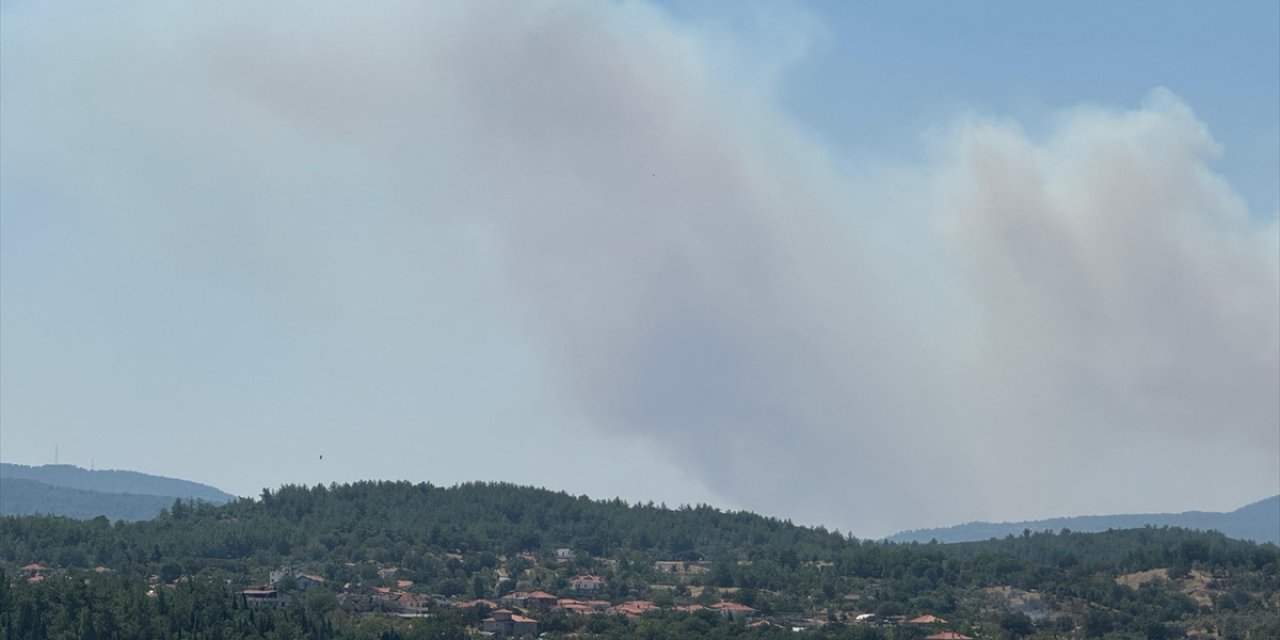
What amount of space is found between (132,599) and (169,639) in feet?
36.2

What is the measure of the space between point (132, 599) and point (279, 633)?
14.4 meters

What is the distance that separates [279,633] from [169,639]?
33.5 feet

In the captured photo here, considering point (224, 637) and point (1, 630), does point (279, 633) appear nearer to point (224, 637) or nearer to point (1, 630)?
point (224, 637)

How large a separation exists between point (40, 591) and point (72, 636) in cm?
1573

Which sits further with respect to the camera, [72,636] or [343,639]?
[343,639]

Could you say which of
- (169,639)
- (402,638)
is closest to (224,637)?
(169,639)

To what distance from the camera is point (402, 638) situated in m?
194

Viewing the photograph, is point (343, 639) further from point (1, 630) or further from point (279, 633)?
point (1, 630)

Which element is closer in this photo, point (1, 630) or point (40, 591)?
point (1, 630)

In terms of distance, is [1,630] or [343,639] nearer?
[1,630]

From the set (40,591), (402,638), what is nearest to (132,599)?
(40,591)

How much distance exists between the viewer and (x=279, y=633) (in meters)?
186

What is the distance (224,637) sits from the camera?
183125 mm

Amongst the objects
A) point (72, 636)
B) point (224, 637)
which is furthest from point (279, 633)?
point (72, 636)
